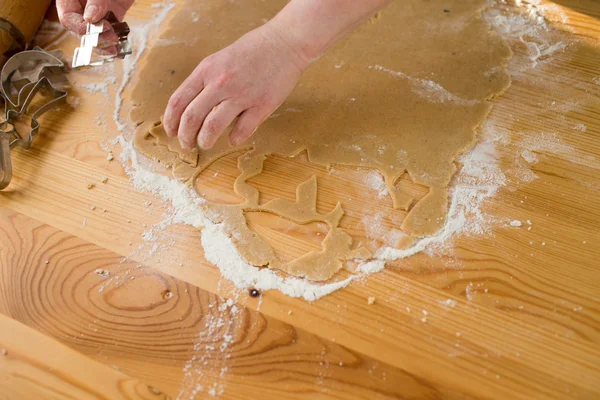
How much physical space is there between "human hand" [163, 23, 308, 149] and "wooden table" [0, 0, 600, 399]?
0.40ft

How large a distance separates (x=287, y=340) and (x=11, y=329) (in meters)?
0.51

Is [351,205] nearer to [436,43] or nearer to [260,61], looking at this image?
[260,61]

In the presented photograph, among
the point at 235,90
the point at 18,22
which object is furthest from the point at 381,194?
the point at 18,22

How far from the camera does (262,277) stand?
0.92 meters

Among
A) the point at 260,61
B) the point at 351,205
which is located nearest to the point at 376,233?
the point at 351,205

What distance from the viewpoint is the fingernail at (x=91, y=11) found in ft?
3.58

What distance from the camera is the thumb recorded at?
3.59 ft

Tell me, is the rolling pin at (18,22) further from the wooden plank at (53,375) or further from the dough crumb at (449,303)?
the dough crumb at (449,303)

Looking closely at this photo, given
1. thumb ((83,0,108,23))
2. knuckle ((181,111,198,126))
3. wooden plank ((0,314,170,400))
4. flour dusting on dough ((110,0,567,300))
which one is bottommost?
wooden plank ((0,314,170,400))

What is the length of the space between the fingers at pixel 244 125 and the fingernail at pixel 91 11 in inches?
16.9

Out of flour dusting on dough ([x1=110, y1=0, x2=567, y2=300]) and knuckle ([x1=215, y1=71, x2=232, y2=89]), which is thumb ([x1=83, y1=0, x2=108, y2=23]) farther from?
knuckle ([x1=215, y1=71, x2=232, y2=89])

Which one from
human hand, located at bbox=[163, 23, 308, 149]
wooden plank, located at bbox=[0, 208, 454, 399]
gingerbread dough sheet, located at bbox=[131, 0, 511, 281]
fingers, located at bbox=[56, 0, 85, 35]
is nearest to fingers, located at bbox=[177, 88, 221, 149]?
human hand, located at bbox=[163, 23, 308, 149]

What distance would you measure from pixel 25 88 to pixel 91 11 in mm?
279

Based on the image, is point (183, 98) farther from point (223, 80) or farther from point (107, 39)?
point (107, 39)
